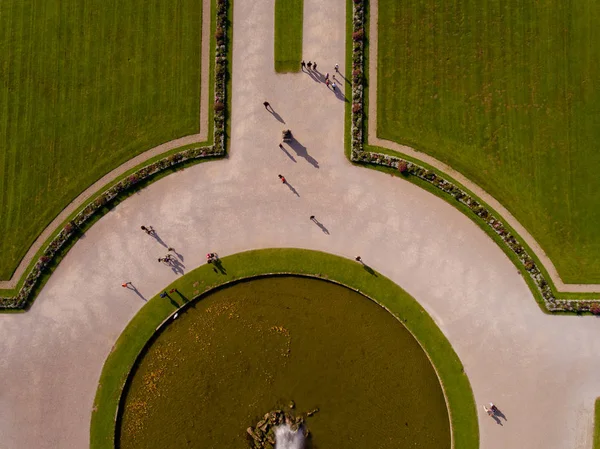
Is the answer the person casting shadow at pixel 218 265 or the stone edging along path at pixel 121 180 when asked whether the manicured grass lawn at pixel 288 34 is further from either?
the person casting shadow at pixel 218 265

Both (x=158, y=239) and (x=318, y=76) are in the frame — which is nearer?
(x=158, y=239)

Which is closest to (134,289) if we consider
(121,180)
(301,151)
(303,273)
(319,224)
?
(121,180)

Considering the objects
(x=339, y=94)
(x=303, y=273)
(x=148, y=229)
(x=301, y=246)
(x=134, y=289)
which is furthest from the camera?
(x=339, y=94)

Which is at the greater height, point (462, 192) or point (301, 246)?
point (462, 192)

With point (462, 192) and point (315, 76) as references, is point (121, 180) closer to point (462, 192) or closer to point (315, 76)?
point (315, 76)

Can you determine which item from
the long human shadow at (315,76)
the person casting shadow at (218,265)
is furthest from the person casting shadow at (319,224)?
the long human shadow at (315,76)

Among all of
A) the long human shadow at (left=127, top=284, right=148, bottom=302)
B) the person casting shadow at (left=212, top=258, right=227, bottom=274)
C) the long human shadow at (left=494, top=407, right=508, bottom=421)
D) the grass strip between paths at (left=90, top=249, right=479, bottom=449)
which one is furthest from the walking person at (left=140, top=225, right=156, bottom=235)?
the long human shadow at (left=494, top=407, right=508, bottom=421)
